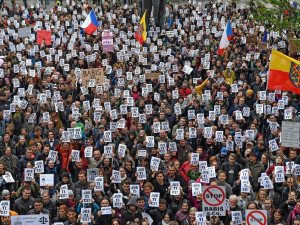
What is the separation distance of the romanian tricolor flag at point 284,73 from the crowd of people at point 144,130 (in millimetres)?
1182

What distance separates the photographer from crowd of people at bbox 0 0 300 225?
43.1ft

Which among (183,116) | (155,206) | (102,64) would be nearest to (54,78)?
(102,64)

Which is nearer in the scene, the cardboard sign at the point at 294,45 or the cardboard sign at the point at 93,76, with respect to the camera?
the cardboard sign at the point at 93,76

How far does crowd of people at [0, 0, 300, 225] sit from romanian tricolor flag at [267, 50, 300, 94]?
1.18 m

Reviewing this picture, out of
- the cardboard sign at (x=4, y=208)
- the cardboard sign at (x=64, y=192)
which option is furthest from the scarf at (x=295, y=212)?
the cardboard sign at (x=4, y=208)

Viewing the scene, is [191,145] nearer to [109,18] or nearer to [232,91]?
[232,91]

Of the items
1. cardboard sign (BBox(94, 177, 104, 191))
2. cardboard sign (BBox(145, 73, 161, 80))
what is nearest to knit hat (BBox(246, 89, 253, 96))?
cardboard sign (BBox(145, 73, 161, 80))

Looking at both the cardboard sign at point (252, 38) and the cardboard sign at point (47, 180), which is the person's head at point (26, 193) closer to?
the cardboard sign at point (47, 180)

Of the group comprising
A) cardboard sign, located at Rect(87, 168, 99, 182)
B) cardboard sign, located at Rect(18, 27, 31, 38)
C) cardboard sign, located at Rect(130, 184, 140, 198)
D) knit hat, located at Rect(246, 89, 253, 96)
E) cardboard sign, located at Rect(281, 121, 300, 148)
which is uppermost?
cardboard sign, located at Rect(18, 27, 31, 38)

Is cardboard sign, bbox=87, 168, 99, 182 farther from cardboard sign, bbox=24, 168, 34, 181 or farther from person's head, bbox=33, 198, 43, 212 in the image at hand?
person's head, bbox=33, 198, 43, 212

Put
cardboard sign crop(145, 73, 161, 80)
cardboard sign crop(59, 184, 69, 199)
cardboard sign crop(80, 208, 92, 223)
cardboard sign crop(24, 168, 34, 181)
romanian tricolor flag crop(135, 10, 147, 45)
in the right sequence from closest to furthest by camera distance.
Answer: cardboard sign crop(80, 208, 92, 223) < cardboard sign crop(59, 184, 69, 199) < cardboard sign crop(24, 168, 34, 181) < cardboard sign crop(145, 73, 161, 80) < romanian tricolor flag crop(135, 10, 147, 45)

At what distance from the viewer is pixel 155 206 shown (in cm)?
1292

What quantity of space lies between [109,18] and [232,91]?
1298 centimetres

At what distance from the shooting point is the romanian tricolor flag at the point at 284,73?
15484 mm
